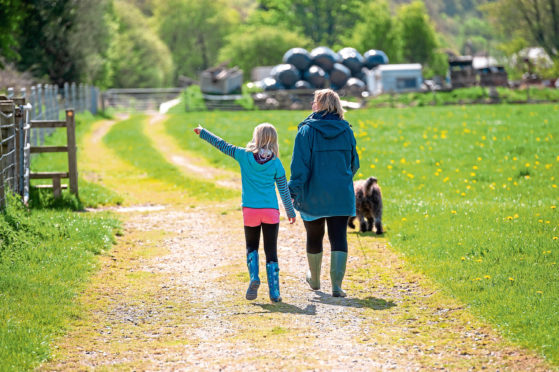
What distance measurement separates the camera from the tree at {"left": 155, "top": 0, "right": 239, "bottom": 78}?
Result: 102m

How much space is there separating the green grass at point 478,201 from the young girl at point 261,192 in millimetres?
1909

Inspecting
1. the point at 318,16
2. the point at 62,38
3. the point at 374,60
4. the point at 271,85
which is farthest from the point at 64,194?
the point at 318,16

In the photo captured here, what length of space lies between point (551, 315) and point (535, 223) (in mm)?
4013

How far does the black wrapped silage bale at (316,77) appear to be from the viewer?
162ft

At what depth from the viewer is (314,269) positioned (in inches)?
299

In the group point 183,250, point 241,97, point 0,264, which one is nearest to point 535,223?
point 183,250

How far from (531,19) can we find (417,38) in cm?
1670

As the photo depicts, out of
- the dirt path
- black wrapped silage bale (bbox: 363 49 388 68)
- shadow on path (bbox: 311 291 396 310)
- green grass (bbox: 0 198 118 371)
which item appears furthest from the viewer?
black wrapped silage bale (bbox: 363 49 388 68)

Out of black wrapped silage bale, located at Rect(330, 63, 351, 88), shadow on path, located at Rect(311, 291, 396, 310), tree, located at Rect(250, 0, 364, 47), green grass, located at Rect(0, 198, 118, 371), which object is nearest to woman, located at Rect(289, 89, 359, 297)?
shadow on path, located at Rect(311, 291, 396, 310)

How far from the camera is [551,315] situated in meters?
6.19

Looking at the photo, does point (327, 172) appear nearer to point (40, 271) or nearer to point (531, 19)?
point (40, 271)

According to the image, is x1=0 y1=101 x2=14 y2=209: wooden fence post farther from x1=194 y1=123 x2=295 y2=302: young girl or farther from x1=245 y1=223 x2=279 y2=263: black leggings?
x1=245 y1=223 x2=279 y2=263: black leggings

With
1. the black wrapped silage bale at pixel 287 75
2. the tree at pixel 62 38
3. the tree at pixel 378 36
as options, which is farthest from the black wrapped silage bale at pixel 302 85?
the tree at pixel 378 36

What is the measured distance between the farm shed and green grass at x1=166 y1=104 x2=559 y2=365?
883 inches
